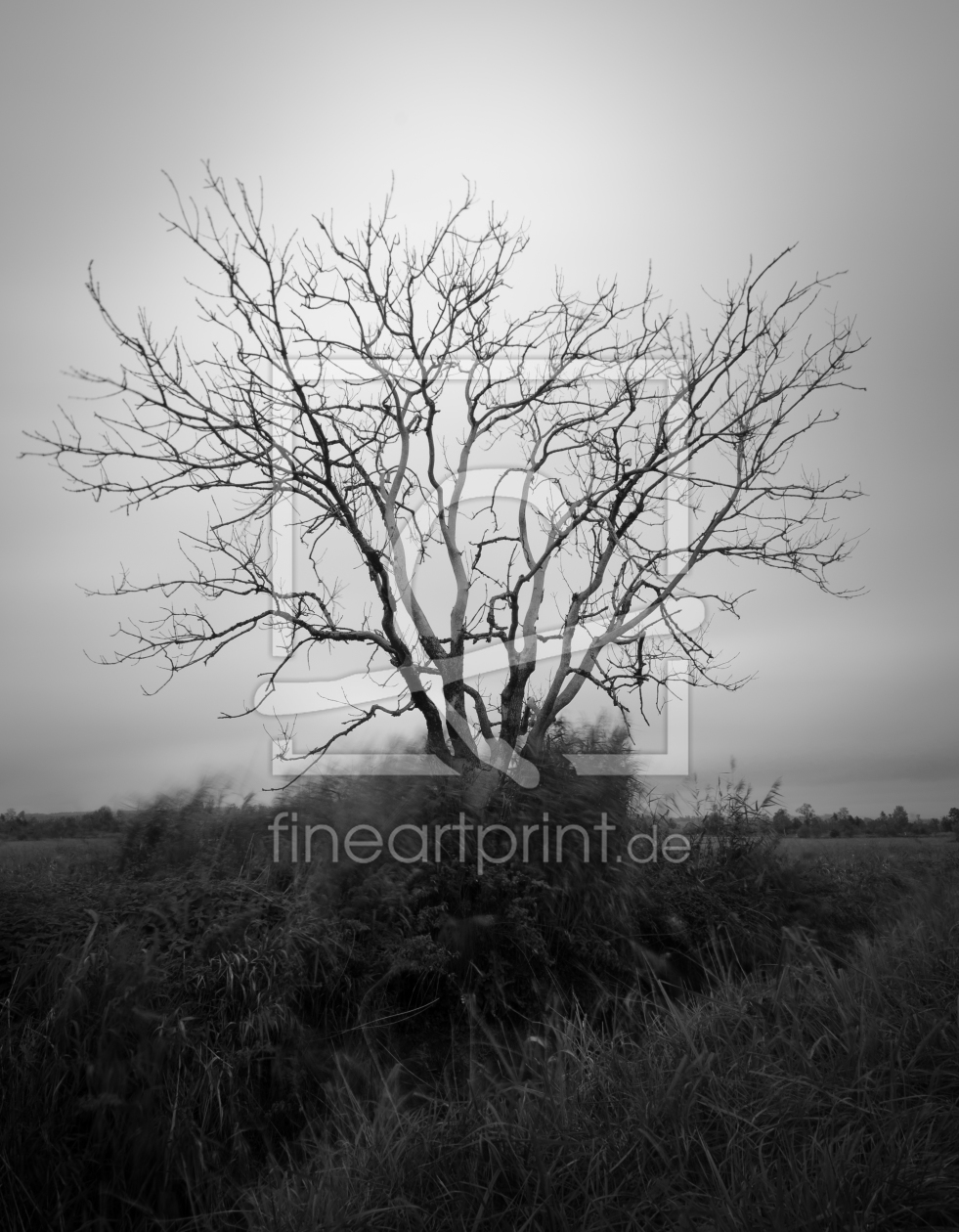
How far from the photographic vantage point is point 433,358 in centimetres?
987

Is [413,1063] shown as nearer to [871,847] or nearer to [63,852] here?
[63,852]

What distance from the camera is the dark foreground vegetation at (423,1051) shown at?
407 centimetres

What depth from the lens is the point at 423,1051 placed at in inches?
244

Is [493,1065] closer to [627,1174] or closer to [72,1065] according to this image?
[627,1174]

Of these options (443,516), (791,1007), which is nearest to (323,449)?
(443,516)

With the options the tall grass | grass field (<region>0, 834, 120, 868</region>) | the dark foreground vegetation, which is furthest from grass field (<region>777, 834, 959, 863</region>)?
grass field (<region>0, 834, 120, 868</region>)

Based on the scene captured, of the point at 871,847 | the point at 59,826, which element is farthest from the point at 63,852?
the point at 871,847

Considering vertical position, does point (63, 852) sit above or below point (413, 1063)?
above

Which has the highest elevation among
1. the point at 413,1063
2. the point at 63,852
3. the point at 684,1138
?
the point at 63,852

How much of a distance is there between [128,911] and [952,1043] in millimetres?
4569

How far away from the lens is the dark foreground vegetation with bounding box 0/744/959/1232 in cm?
407
